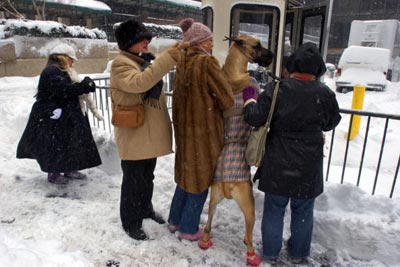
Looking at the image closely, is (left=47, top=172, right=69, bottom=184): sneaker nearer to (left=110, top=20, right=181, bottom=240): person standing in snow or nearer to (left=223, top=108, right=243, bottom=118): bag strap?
(left=110, top=20, right=181, bottom=240): person standing in snow

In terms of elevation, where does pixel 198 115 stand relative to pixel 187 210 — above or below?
above

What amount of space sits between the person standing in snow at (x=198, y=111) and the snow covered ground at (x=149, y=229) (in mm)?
483

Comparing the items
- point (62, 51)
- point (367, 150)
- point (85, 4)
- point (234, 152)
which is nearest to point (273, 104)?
point (234, 152)

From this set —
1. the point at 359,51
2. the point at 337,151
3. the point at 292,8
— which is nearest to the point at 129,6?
the point at 359,51

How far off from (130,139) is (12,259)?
3.62 feet

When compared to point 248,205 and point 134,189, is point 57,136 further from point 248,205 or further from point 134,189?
point 248,205

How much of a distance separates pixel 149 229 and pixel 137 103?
120 cm

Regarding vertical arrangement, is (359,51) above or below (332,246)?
above

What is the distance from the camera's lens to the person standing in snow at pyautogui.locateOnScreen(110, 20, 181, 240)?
2289 millimetres

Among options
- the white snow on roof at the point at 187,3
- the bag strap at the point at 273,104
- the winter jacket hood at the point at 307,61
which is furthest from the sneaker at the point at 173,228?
the white snow on roof at the point at 187,3

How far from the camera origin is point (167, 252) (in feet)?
8.86

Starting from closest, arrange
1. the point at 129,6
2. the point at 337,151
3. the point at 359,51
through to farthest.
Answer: the point at 337,151 → the point at 359,51 → the point at 129,6

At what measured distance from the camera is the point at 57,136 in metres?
3.56

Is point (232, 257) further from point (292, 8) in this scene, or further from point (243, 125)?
point (292, 8)
